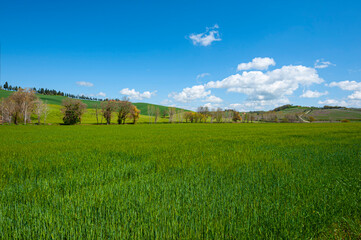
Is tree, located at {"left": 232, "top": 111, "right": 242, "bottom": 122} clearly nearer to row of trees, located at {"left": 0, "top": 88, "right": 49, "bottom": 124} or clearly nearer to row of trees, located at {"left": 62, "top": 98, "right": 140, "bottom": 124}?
row of trees, located at {"left": 62, "top": 98, "right": 140, "bottom": 124}

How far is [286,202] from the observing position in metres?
3.39

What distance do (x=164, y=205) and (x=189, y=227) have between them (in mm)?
780

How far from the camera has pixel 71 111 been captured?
6406 centimetres

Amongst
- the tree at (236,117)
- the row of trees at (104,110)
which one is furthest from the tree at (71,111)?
the tree at (236,117)

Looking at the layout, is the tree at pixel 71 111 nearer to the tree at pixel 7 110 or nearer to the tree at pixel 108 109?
the tree at pixel 108 109

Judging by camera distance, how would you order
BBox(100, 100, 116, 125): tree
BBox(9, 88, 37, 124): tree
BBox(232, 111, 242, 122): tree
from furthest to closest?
1. BBox(232, 111, 242, 122): tree
2. BBox(100, 100, 116, 125): tree
3. BBox(9, 88, 37, 124): tree

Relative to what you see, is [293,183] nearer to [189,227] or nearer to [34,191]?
[189,227]

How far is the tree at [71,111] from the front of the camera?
63875mm

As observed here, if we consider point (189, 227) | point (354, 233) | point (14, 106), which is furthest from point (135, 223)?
point (14, 106)

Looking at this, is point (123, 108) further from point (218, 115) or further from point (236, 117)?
point (236, 117)

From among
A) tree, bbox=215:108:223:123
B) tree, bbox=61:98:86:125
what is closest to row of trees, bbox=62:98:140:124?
tree, bbox=61:98:86:125

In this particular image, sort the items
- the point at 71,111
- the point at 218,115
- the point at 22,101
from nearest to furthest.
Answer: the point at 22,101, the point at 71,111, the point at 218,115

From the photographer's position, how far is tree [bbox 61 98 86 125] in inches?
2515

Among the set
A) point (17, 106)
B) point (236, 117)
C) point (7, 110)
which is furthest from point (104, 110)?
point (236, 117)
